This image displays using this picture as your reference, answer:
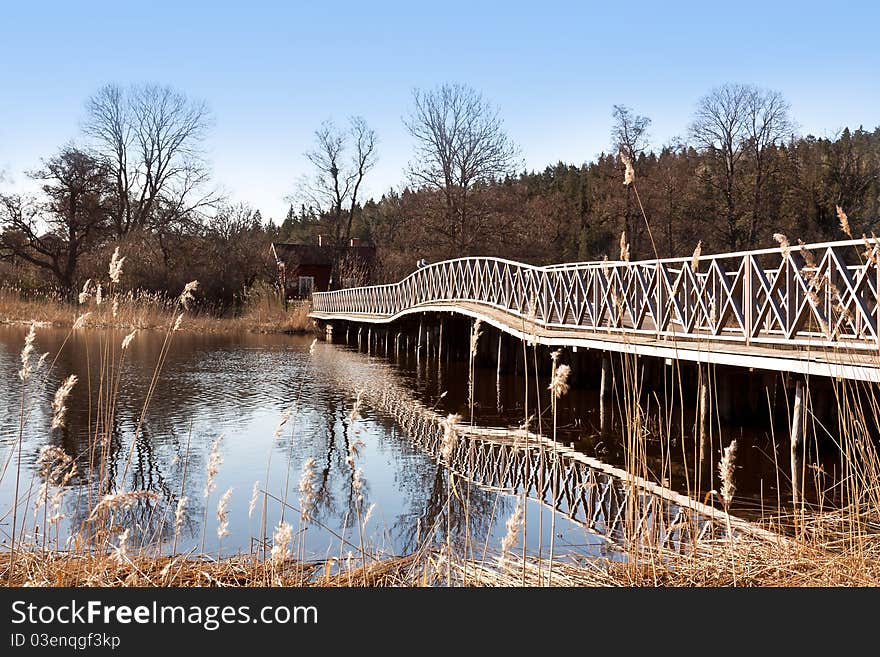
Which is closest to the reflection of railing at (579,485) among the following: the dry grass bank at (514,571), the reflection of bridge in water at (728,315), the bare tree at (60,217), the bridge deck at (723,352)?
the dry grass bank at (514,571)

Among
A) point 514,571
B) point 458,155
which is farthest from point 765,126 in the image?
point 514,571

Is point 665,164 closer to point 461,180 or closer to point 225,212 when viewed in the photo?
point 461,180

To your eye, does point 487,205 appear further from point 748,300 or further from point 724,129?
point 748,300

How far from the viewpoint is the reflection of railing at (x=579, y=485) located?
4949 mm

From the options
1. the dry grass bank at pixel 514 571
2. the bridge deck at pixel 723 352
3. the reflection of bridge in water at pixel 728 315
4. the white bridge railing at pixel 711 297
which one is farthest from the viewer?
the white bridge railing at pixel 711 297

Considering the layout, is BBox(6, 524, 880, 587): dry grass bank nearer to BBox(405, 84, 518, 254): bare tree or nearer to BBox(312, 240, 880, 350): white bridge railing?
BBox(312, 240, 880, 350): white bridge railing

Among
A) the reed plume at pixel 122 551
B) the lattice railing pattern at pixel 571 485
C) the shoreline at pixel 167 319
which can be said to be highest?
the shoreline at pixel 167 319

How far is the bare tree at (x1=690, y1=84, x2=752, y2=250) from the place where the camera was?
1486 inches

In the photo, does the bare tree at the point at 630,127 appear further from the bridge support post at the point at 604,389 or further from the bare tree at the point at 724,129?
the bridge support post at the point at 604,389

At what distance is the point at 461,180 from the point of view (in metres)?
37.3

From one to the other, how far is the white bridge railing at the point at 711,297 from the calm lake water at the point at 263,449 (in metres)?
1.82

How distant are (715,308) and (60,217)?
35.3 m

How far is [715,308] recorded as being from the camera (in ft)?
33.3

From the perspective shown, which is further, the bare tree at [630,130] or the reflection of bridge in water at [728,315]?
the bare tree at [630,130]
